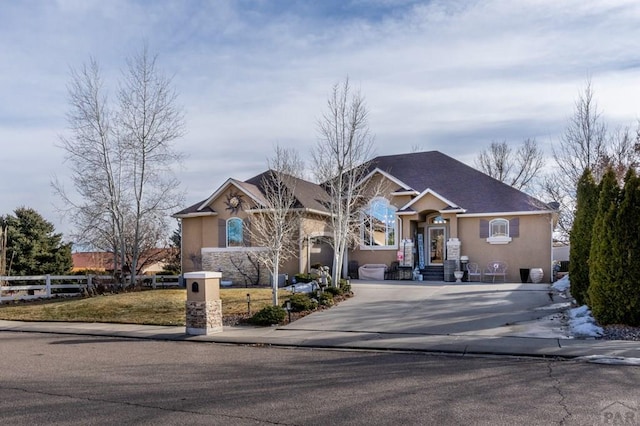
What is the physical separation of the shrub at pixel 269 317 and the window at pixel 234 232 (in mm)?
10532

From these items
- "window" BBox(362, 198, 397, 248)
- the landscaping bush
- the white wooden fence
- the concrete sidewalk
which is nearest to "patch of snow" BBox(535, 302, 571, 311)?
the concrete sidewalk

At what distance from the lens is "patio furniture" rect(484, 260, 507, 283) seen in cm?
2373

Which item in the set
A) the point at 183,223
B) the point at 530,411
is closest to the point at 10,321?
the point at 183,223

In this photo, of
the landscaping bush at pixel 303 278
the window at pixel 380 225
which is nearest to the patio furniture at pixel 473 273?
the window at pixel 380 225

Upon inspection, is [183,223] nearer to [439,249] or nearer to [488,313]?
[439,249]

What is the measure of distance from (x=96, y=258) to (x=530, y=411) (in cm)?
3491

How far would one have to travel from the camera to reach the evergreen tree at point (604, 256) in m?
12.0

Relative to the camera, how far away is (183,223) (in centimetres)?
2705

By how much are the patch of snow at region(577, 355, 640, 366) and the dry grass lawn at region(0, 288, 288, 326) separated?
970 cm

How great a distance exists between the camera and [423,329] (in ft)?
41.5

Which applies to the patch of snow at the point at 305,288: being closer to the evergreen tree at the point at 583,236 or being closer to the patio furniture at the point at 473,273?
the patio furniture at the point at 473,273

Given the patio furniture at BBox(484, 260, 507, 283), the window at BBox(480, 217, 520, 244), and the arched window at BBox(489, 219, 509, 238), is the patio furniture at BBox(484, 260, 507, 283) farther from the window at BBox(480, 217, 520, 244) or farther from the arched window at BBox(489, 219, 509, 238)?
the arched window at BBox(489, 219, 509, 238)

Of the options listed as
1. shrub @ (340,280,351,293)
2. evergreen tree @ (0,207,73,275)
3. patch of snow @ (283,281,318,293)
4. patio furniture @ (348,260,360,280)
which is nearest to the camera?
shrub @ (340,280,351,293)

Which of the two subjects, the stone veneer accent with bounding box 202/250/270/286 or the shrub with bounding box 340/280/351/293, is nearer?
the shrub with bounding box 340/280/351/293
